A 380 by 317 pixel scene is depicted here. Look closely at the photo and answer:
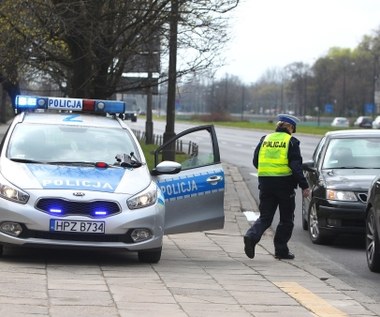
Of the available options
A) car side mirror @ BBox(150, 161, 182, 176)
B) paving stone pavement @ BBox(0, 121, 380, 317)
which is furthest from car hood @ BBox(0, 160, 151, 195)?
paving stone pavement @ BBox(0, 121, 380, 317)

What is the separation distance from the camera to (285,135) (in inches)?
364

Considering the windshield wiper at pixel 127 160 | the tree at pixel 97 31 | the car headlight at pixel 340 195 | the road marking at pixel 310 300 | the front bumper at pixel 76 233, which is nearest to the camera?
the road marking at pixel 310 300

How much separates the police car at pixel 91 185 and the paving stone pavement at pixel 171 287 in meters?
0.35

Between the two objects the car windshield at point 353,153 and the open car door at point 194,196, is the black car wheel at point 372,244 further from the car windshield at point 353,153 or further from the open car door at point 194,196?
the car windshield at point 353,153

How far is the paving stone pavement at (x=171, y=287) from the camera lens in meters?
6.04

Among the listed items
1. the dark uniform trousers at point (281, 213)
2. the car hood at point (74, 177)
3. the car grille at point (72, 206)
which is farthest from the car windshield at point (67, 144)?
the dark uniform trousers at point (281, 213)

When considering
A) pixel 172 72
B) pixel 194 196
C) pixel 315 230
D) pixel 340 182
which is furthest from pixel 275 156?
pixel 172 72

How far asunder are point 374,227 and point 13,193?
3.83m

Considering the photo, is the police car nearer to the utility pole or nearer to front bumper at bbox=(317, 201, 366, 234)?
front bumper at bbox=(317, 201, 366, 234)

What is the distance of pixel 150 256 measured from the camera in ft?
27.2

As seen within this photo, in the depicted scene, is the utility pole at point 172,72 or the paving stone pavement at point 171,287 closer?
the paving stone pavement at point 171,287

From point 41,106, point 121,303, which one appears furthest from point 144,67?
point 121,303

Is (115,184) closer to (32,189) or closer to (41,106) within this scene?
(32,189)

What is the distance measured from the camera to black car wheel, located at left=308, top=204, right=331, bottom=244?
429 inches
